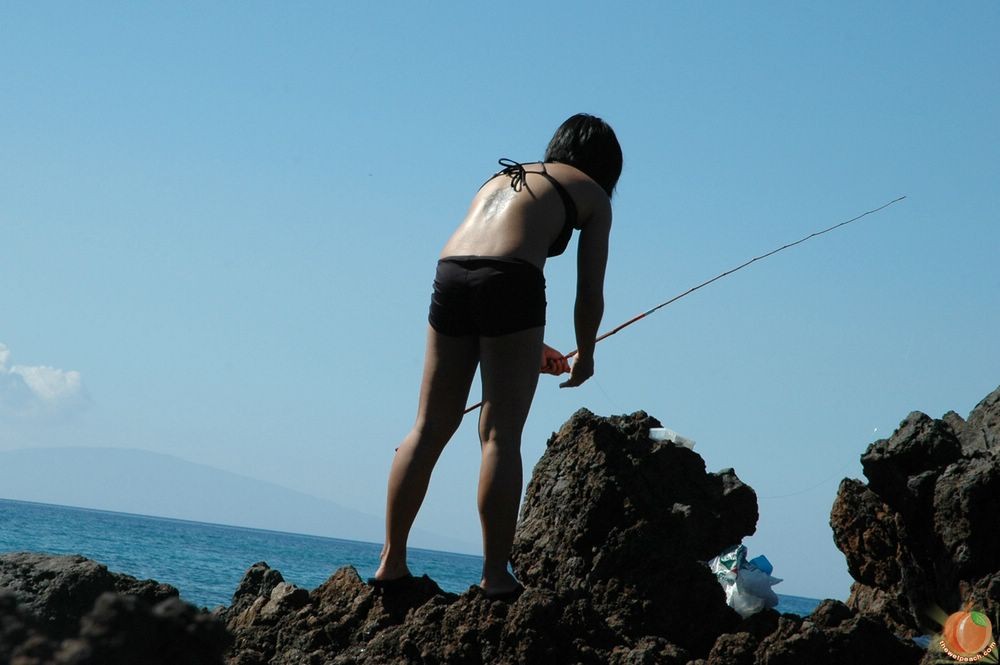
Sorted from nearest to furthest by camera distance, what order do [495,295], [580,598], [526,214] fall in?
1. [580,598]
2. [495,295]
3. [526,214]

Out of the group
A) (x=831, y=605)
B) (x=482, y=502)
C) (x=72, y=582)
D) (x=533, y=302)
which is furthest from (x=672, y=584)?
(x=72, y=582)

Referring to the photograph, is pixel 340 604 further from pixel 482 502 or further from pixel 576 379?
pixel 576 379

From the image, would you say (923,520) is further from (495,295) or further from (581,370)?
(495,295)

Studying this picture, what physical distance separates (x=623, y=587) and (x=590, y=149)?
1.75m

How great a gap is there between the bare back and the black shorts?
1.8 inches

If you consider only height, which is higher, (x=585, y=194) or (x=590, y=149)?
(x=590, y=149)

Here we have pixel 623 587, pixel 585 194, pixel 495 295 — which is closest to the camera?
pixel 495 295

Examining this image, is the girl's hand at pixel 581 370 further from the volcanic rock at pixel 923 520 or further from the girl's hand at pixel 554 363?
the volcanic rock at pixel 923 520

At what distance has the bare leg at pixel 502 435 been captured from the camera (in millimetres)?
4320

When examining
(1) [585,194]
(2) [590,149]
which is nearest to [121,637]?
(1) [585,194]

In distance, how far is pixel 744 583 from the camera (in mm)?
5242

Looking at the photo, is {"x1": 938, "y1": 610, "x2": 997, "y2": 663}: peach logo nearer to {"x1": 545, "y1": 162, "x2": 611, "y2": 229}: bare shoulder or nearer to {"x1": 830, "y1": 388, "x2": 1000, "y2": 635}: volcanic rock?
{"x1": 830, "y1": 388, "x2": 1000, "y2": 635}: volcanic rock

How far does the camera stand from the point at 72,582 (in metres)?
4.41

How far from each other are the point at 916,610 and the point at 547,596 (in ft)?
10.4
